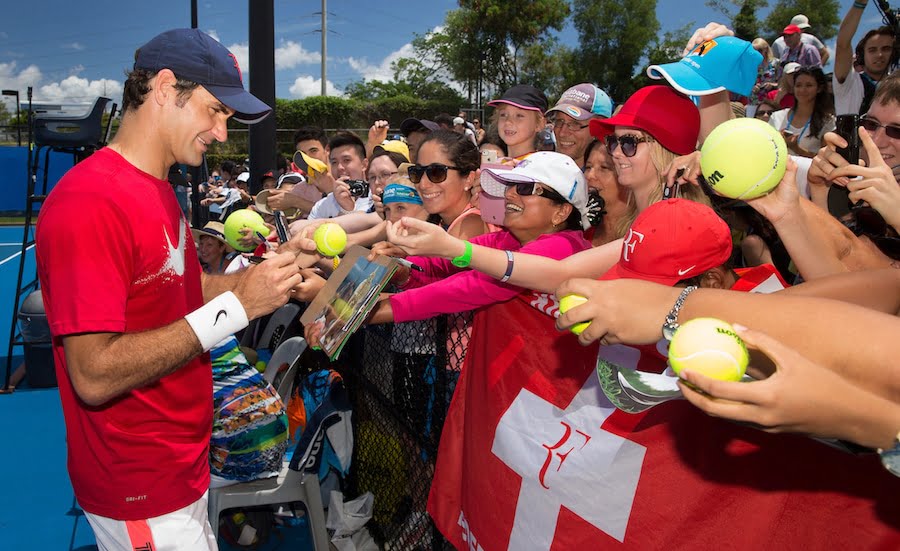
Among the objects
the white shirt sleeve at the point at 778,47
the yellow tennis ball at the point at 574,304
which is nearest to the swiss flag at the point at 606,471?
the yellow tennis ball at the point at 574,304

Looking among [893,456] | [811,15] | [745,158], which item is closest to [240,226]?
[745,158]

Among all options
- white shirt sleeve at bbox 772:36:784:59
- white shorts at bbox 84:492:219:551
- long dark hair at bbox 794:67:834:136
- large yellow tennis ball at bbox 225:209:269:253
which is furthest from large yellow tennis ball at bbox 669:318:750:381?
white shirt sleeve at bbox 772:36:784:59

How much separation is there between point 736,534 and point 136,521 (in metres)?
1.76

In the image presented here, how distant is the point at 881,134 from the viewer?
1.93m

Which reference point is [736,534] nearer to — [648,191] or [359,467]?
[648,191]

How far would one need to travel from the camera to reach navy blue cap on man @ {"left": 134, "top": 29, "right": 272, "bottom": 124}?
213cm

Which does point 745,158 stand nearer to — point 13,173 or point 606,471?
point 606,471

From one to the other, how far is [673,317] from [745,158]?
1.63 feet

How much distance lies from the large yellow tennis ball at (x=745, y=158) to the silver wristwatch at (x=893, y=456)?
69 centimetres

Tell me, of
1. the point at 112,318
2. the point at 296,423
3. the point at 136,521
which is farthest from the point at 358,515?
the point at 112,318

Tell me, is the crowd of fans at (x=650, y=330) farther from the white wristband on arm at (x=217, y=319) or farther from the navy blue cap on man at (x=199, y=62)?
the navy blue cap on man at (x=199, y=62)

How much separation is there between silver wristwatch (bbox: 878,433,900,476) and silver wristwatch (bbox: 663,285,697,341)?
1.11 ft

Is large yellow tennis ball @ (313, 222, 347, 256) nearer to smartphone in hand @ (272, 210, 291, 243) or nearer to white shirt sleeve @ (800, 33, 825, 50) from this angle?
smartphone in hand @ (272, 210, 291, 243)

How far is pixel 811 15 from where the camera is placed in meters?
36.2
